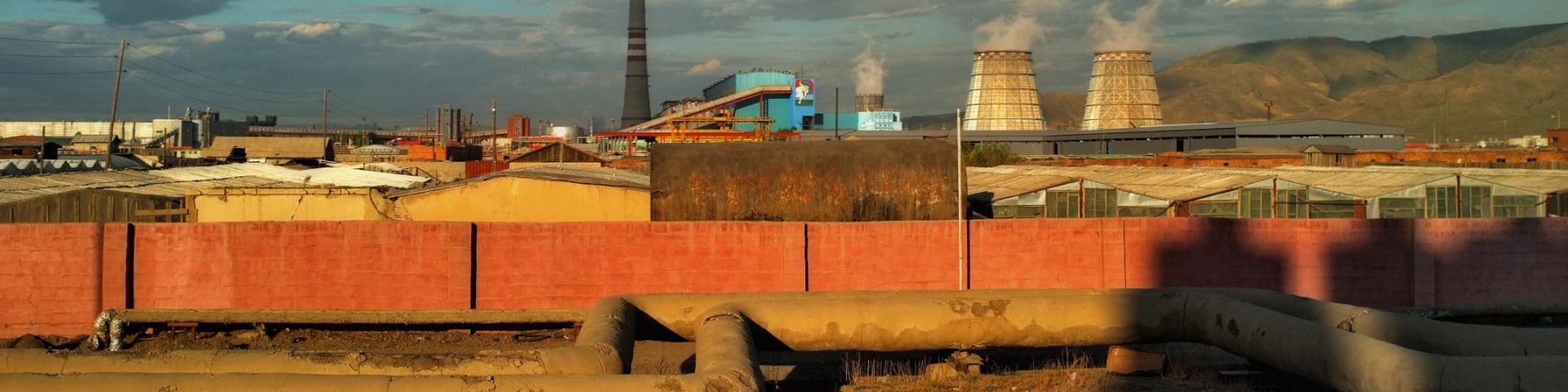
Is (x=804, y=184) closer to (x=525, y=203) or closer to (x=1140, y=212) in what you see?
(x=525, y=203)

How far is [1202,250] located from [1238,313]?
6360mm

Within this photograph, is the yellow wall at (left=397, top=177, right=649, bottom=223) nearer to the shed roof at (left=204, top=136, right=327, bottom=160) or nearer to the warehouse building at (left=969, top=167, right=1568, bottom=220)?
the warehouse building at (left=969, top=167, right=1568, bottom=220)

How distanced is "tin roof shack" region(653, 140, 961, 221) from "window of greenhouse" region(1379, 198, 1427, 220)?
13764 millimetres

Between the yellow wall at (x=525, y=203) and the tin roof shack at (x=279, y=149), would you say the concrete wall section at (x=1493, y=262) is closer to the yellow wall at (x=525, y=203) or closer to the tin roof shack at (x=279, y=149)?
the yellow wall at (x=525, y=203)

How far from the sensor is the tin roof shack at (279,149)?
49000mm

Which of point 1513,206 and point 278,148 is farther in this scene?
point 278,148

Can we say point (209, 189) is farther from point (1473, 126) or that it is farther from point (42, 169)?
point (1473, 126)

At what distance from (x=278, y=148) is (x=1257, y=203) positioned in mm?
39023

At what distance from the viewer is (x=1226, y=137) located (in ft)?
222

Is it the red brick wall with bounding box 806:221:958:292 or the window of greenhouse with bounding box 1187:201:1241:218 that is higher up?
the window of greenhouse with bounding box 1187:201:1241:218

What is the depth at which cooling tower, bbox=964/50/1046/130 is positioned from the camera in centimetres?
9075

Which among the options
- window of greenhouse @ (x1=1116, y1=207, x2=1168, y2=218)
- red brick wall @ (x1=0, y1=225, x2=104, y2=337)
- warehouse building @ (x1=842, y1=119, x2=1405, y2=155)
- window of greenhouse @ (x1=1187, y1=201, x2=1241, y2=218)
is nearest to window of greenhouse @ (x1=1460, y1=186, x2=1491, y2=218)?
window of greenhouse @ (x1=1187, y1=201, x2=1241, y2=218)

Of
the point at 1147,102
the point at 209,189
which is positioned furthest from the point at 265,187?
the point at 1147,102

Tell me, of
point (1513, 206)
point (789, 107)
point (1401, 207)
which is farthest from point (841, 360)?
point (789, 107)
